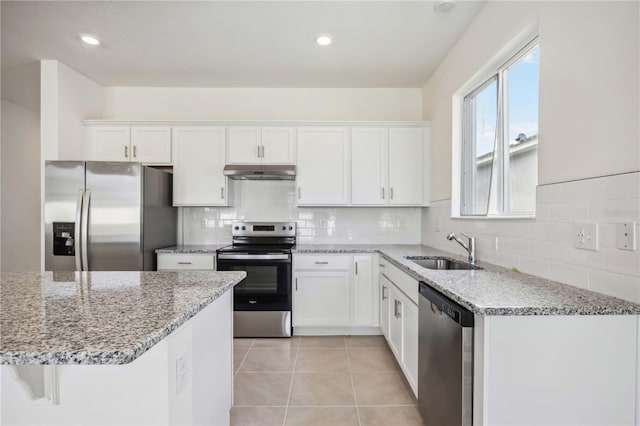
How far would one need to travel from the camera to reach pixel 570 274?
1.47 metres

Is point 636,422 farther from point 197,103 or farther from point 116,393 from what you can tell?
point 197,103

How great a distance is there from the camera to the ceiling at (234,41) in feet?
7.36

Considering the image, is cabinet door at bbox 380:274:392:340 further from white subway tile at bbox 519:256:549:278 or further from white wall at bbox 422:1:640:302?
white subway tile at bbox 519:256:549:278

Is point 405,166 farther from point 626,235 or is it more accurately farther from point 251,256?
point 626,235

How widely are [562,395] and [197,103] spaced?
3.87 metres

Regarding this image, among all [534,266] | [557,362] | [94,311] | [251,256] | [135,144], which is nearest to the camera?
[94,311]

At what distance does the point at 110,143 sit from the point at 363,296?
3047 mm

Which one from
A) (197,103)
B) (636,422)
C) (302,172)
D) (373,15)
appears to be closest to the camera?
(636,422)

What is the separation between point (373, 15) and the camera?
90.1 inches

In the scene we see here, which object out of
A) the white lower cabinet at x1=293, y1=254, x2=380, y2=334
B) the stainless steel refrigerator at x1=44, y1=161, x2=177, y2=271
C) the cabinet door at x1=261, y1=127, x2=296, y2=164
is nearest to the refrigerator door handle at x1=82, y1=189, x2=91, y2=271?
the stainless steel refrigerator at x1=44, y1=161, x2=177, y2=271

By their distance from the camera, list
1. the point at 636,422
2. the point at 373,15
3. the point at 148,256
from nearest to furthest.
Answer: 1. the point at 636,422
2. the point at 373,15
3. the point at 148,256

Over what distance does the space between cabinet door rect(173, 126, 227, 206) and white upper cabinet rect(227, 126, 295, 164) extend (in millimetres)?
122

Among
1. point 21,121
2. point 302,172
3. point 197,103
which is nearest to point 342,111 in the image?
point 302,172

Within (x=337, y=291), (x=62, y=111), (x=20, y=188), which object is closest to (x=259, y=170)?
(x=337, y=291)
